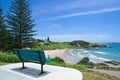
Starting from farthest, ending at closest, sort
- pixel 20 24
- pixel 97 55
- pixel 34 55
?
pixel 97 55 < pixel 20 24 < pixel 34 55

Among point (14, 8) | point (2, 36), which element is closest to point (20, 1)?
point (14, 8)

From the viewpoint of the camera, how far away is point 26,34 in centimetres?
3128

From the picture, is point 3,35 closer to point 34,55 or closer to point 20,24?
point 20,24

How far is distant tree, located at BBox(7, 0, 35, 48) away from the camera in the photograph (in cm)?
3064

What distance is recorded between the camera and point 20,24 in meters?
30.9

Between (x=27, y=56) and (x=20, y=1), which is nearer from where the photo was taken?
(x=27, y=56)

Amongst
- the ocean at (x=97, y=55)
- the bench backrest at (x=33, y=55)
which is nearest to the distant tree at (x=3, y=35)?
the ocean at (x=97, y=55)

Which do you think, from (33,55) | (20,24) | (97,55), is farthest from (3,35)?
(97,55)

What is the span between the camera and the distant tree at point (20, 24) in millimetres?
30644

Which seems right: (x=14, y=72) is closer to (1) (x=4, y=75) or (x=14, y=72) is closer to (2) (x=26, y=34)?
(1) (x=4, y=75)

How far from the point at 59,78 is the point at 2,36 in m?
27.8

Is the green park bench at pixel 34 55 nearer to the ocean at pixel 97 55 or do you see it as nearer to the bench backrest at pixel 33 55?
the bench backrest at pixel 33 55

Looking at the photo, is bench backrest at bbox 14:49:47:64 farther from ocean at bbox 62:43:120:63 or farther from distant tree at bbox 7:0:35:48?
ocean at bbox 62:43:120:63

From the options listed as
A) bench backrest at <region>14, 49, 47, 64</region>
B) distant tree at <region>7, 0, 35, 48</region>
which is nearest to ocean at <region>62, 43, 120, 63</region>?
distant tree at <region>7, 0, 35, 48</region>
